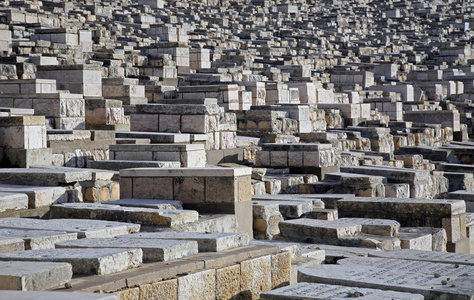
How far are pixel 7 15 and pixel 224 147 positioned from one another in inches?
511

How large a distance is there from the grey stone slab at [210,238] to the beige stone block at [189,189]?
179 centimetres

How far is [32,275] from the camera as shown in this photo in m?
3.79

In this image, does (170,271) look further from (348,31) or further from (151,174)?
(348,31)

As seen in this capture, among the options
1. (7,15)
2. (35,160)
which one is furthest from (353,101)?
(35,160)

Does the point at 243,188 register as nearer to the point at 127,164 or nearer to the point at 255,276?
the point at 127,164

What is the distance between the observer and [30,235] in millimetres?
5027

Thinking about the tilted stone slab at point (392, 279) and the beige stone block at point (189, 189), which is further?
the beige stone block at point (189, 189)

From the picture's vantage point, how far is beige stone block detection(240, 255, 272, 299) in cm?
486

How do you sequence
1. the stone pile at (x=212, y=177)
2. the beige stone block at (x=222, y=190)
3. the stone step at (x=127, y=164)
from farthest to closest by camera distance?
the stone step at (x=127, y=164), the beige stone block at (x=222, y=190), the stone pile at (x=212, y=177)

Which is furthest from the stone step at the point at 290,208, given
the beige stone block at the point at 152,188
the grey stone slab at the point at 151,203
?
the grey stone slab at the point at 151,203

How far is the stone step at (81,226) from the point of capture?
5.30 metres

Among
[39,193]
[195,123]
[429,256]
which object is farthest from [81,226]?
[195,123]

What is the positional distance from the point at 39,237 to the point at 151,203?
6.40 feet

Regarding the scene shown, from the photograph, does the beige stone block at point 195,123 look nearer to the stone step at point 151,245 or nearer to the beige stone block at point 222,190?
the beige stone block at point 222,190
